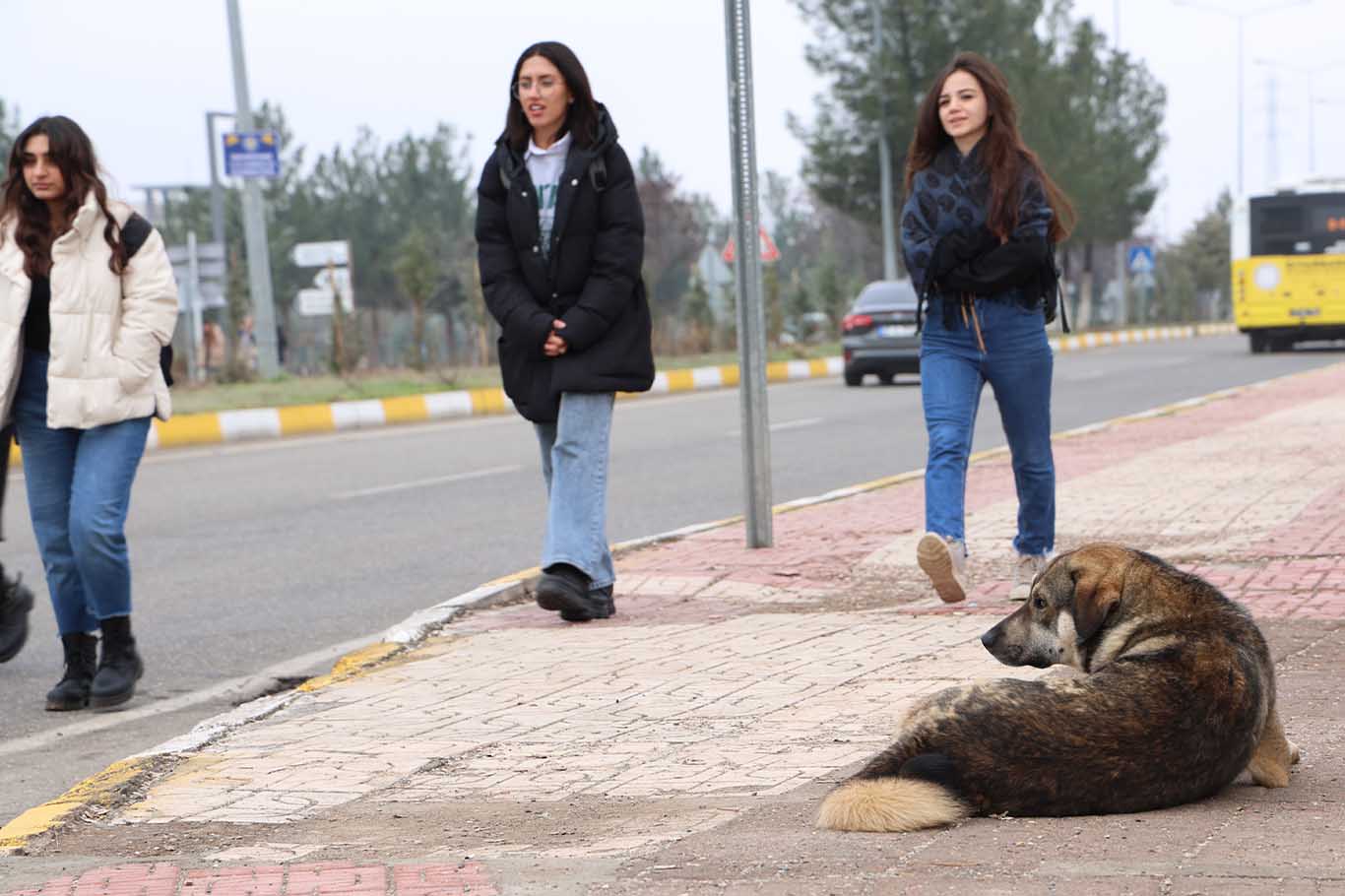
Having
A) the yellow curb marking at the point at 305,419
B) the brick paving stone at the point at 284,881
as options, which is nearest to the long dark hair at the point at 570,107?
the brick paving stone at the point at 284,881

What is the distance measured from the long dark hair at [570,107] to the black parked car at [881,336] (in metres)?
19.9

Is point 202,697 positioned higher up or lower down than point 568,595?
lower down

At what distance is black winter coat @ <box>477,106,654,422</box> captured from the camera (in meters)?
6.94

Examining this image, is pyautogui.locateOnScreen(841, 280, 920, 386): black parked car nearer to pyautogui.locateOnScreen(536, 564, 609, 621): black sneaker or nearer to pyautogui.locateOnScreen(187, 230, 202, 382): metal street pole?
pyautogui.locateOnScreen(187, 230, 202, 382): metal street pole

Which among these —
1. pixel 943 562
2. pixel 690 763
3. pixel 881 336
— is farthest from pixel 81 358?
pixel 881 336

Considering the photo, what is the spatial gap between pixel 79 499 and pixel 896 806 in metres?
3.60

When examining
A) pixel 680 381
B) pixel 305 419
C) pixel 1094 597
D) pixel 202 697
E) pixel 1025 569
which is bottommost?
pixel 680 381

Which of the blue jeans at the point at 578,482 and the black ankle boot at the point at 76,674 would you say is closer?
the black ankle boot at the point at 76,674

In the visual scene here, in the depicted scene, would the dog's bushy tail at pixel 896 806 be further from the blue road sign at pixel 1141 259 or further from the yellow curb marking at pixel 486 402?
the blue road sign at pixel 1141 259

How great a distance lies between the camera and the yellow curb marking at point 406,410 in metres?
23.6

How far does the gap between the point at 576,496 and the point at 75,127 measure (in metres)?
2.11

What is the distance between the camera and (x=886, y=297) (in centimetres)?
2778

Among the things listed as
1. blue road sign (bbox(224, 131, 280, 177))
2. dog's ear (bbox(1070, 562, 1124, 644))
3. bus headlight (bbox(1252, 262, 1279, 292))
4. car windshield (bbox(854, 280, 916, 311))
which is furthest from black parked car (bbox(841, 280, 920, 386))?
dog's ear (bbox(1070, 562, 1124, 644))

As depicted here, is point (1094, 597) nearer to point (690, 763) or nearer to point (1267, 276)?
point (690, 763)
